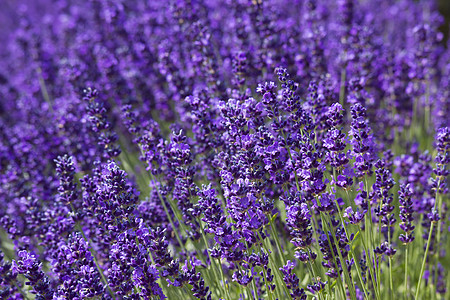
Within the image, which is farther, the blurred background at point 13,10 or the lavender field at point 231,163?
the blurred background at point 13,10

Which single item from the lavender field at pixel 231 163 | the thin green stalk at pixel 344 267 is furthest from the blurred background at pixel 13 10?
the thin green stalk at pixel 344 267

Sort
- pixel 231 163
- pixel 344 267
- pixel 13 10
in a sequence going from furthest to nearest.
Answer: pixel 13 10
pixel 231 163
pixel 344 267

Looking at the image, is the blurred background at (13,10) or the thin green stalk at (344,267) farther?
the blurred background at (13,10)

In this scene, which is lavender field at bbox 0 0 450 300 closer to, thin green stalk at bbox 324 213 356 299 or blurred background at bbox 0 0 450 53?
thin green stalk at bbox 324 213 356 299

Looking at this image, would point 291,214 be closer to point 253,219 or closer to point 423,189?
point 253,219

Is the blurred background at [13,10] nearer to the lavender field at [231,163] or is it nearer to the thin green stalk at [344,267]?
the lavender field at [231,163]

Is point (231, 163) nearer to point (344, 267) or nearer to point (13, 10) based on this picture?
point (344, 267)

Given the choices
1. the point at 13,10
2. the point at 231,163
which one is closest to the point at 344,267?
the point at 231,163

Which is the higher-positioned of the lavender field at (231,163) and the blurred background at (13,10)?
the blurred background at (13,10)

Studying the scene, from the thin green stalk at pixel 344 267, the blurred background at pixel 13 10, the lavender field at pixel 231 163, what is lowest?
the thin green stalk at pixel 344 267
